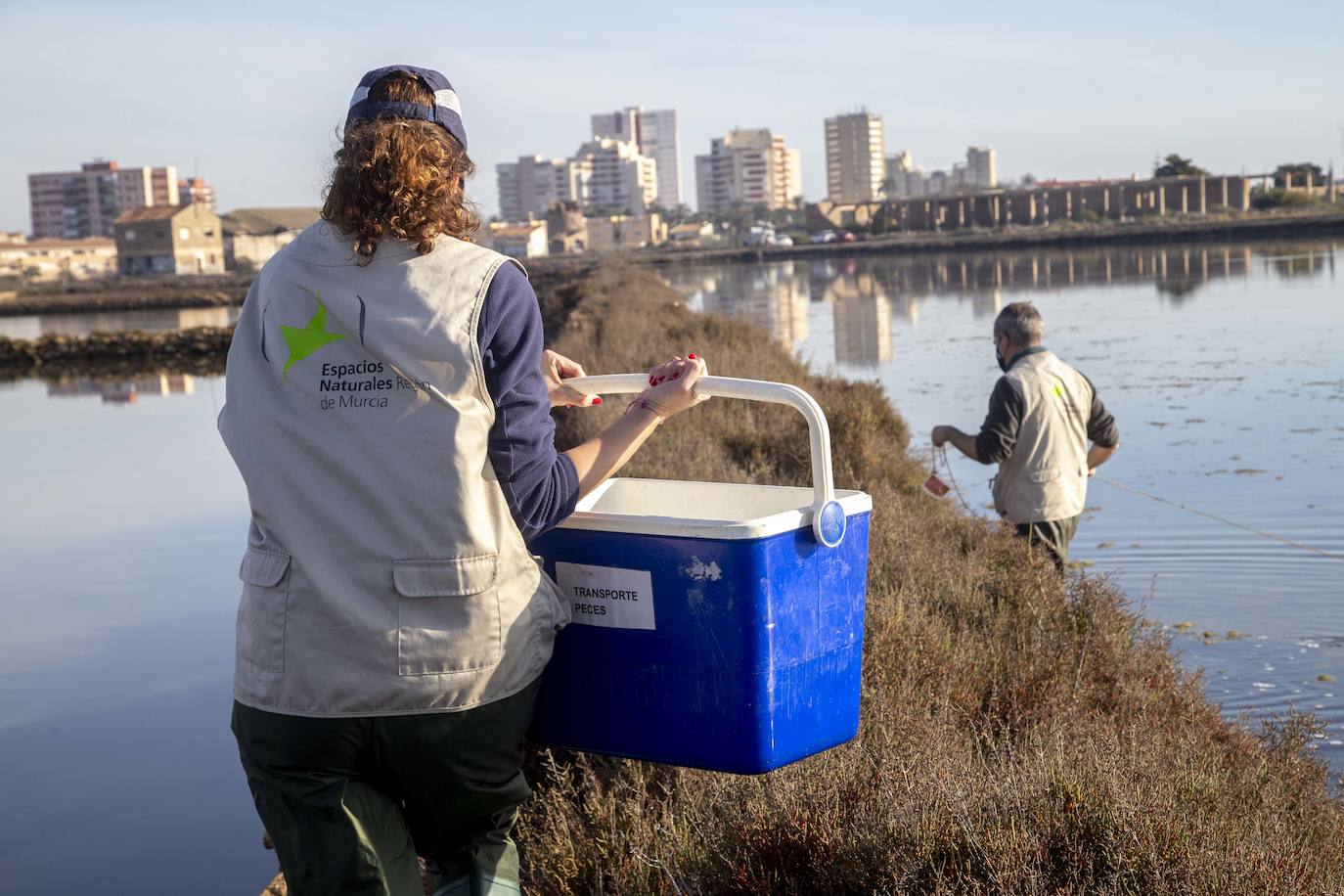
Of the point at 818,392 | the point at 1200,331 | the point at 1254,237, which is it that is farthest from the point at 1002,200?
the point at 818,392

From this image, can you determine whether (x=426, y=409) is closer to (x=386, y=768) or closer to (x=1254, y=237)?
(x=386, y=768)

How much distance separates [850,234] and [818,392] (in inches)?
4870

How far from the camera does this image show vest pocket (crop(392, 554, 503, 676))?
218cm

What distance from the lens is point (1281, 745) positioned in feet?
15.1

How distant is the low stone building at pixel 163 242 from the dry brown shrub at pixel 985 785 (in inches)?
5028

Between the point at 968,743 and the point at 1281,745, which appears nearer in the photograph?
the point at 968,743

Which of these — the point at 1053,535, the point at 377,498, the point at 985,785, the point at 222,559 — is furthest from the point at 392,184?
the point at 222,559

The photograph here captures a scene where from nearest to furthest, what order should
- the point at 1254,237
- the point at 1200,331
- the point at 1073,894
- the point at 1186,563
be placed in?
the point at 1073,894, the point at 1186,563, the point at 1200,331, the point at 1254,237

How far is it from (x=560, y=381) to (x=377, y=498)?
75 cm

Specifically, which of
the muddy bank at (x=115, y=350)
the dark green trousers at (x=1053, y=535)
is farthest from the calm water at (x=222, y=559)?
the muddy bank at (x=115, y=350)

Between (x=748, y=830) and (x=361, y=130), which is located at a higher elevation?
(x=361, y=130)

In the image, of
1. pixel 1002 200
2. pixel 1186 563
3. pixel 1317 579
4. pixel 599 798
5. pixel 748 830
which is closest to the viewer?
pixel 748 830

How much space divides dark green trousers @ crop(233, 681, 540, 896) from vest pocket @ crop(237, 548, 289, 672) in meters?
0.10

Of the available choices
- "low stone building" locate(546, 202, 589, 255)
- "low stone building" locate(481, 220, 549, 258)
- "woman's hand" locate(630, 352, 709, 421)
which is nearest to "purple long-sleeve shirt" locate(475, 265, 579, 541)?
"woman's hand" locate(630, 352, 709, 421)
